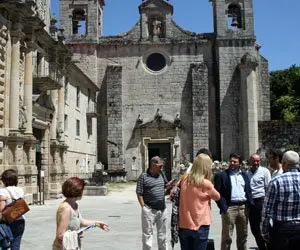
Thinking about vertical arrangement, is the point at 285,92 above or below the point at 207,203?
above

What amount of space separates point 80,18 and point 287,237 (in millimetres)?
29788

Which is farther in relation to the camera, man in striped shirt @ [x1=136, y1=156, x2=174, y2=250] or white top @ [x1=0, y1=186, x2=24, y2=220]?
man in striped shirt @ [x1=136, y1=156, x2=174, y2=250]

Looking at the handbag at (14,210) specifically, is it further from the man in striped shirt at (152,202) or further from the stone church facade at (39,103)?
the stone church facade at (39,103)

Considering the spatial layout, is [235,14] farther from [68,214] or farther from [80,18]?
[68,214]

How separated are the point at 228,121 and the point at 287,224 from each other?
25516 millimetres

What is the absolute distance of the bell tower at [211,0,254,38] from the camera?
30.0 meters

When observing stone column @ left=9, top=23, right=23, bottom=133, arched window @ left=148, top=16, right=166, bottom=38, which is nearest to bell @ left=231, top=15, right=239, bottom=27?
arched window @ left=148, top=16, right=166, bottom=38

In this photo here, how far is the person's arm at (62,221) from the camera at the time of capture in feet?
13.5

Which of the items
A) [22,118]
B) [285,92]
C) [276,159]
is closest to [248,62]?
[285,92]

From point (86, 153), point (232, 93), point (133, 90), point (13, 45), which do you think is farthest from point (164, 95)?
point (13, 45)

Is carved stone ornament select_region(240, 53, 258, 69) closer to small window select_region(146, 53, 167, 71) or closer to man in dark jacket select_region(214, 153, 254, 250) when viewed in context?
small window select_region(146, 53, 167, 71)

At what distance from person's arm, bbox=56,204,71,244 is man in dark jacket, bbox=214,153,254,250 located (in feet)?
9.72

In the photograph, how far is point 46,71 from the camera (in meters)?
20.1

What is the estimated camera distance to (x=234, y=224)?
6.50 m
